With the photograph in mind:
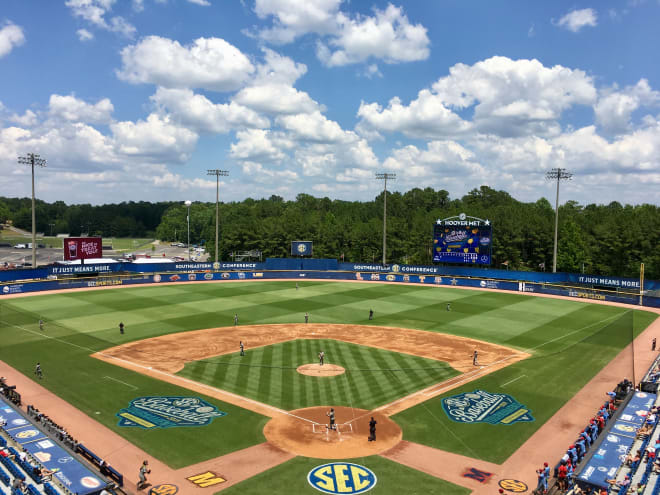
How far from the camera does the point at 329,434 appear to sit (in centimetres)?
2645

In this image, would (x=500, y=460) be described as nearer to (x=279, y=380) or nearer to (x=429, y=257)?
(x=279, y=380)

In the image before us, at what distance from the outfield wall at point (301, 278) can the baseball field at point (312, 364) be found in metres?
5.09

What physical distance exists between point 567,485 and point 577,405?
12.1m

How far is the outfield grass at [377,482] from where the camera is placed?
2083 cm

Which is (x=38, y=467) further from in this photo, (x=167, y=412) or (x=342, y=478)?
(x=342, y=478)

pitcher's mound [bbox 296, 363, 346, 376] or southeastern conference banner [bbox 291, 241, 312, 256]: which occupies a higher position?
southeastern conference banner [bbox 291, 241, 312, 256]

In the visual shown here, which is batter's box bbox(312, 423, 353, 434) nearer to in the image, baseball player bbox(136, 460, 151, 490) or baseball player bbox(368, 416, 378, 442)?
baseball player bbox(368, 416, 378, 442)

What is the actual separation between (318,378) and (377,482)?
1442 centimetres

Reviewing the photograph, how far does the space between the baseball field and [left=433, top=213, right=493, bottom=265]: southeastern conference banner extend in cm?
868

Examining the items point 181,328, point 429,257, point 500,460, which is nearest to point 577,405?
point 500,460

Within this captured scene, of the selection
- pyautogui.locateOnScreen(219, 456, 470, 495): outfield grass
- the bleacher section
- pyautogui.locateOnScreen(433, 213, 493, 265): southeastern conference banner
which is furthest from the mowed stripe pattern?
pyautogui.locateOnScreen(433, 213, 493, 265): southeastern conference banner

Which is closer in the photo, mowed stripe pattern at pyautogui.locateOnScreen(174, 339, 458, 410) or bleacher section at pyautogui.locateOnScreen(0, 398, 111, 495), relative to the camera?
bleacher section at pyautogui.locateOnScreen(0, 398, 111, 495)

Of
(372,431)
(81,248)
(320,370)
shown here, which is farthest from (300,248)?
(372,431)

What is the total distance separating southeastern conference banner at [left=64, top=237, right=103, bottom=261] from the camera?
77438 mm
